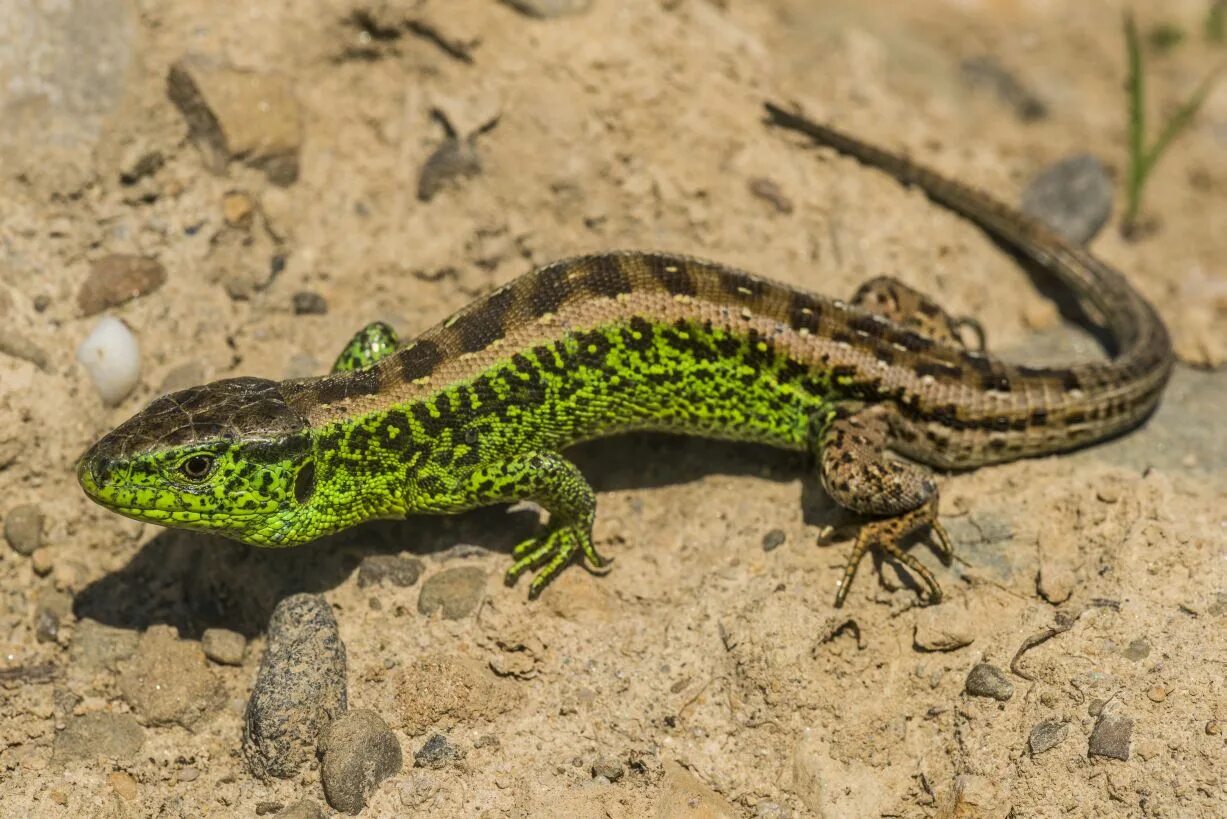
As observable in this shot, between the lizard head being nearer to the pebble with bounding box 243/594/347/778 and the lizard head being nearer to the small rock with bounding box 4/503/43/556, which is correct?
the pebble with bounding box 243/594/347/778

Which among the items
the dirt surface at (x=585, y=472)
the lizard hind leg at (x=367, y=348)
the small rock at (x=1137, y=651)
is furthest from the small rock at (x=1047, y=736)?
the lizard hind leg at (x=367, y=348)

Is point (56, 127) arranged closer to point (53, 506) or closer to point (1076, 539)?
point (53, 506)

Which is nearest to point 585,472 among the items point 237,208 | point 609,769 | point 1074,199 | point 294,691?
point 609,769

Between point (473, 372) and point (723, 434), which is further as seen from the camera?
point (723, 434)

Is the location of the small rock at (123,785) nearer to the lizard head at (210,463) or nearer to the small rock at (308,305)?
the lizard head at (210,463)

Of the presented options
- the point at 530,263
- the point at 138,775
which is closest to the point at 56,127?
the point at 530,263

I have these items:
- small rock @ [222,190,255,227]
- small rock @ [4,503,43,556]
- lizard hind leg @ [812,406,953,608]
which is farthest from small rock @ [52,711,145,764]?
lizard hind leg @ [812,406,953,608]
